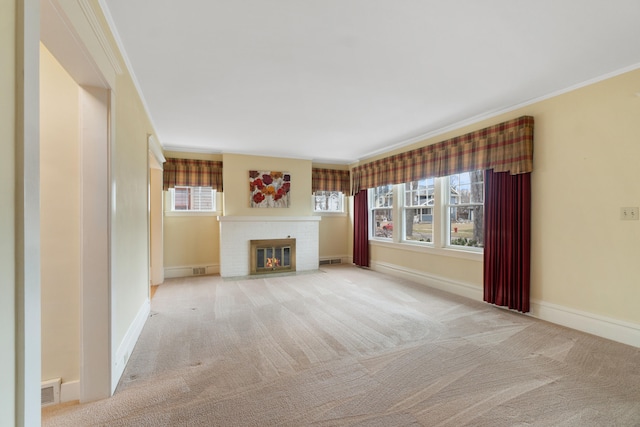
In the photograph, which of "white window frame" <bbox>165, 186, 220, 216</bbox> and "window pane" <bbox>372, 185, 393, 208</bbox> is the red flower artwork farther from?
"window pane" <bbox>372, 185, 393, 208</bbox>

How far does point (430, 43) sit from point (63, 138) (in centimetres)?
248

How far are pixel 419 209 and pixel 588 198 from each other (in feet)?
7.78

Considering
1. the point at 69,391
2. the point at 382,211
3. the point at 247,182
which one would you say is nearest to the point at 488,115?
the point at 382,211

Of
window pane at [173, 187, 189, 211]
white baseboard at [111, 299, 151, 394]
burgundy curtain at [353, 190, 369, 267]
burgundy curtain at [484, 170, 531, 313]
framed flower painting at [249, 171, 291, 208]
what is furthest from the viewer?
burgundy curtain at [353, 190, 369, 267]

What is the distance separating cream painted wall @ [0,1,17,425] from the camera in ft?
2.65

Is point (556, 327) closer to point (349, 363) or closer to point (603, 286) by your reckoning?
point (603, 286)

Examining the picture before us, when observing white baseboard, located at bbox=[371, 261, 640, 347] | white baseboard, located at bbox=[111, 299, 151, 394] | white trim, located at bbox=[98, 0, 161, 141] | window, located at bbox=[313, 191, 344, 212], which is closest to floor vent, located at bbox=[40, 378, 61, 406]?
white baseboard, located at bbox=[111, 299, 151, 394]

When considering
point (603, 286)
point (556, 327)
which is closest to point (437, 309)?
point (556, 327)

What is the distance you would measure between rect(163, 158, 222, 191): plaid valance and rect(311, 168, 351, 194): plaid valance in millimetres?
1992

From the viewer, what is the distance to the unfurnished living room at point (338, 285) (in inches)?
64.3

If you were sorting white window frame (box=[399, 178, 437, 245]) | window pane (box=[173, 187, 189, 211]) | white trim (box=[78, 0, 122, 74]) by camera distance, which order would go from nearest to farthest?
white trim (box=[78, 0, 122, 74]) < white window frame (box=[399, 178, 437, 245]) < window pane (box=[173, 187, 189, 211])

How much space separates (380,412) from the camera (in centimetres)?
170

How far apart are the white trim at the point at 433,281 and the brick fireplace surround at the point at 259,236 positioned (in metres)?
1.40

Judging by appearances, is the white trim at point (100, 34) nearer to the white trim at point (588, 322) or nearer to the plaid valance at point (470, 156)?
the plaid valance at point (470, 156)
